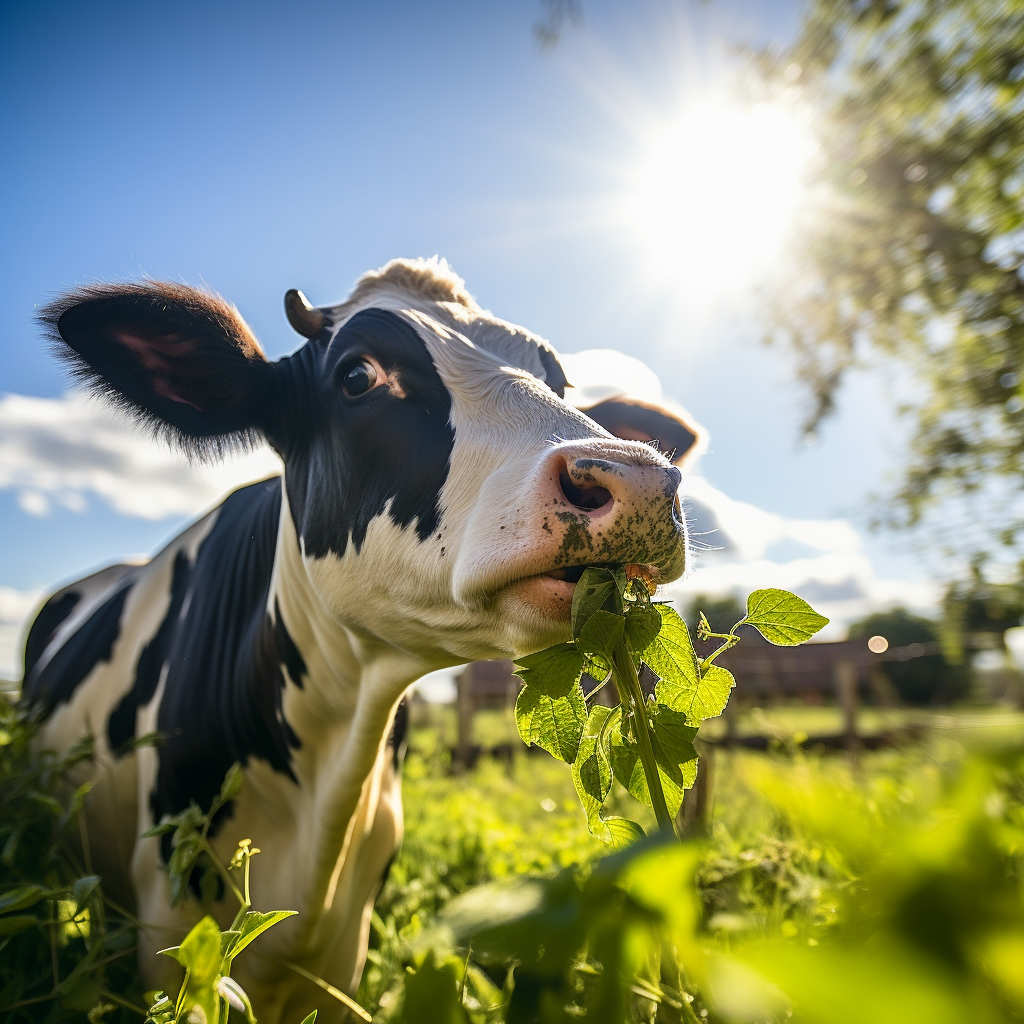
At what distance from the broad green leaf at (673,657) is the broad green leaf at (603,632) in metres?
0.06

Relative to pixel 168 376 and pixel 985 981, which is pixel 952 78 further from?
pixel 985 981

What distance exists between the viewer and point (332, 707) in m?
2.04

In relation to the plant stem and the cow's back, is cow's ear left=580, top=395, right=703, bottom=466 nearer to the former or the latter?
the cow's back

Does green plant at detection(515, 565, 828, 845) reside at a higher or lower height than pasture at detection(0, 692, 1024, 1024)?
higher

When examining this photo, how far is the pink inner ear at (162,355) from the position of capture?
2145mm

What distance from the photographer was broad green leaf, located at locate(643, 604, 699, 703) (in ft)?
2.72

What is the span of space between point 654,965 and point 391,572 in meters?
1.20

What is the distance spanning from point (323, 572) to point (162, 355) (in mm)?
958

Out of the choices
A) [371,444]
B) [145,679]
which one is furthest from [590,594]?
[145,679]

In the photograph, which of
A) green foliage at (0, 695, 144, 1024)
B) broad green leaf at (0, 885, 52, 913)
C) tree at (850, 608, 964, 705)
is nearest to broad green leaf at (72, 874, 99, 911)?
green foliage at (0, 695, 144, 1024)

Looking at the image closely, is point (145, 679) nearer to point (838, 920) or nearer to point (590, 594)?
point (590, 594)

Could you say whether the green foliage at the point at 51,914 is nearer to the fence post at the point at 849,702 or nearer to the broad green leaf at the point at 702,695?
the broad green leaf at the point at 702,695

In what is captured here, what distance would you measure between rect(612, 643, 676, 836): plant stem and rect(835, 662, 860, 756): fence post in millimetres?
9340

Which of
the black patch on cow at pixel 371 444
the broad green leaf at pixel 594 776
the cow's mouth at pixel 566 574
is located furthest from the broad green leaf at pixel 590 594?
the black patch on cow at pixel 371 444
